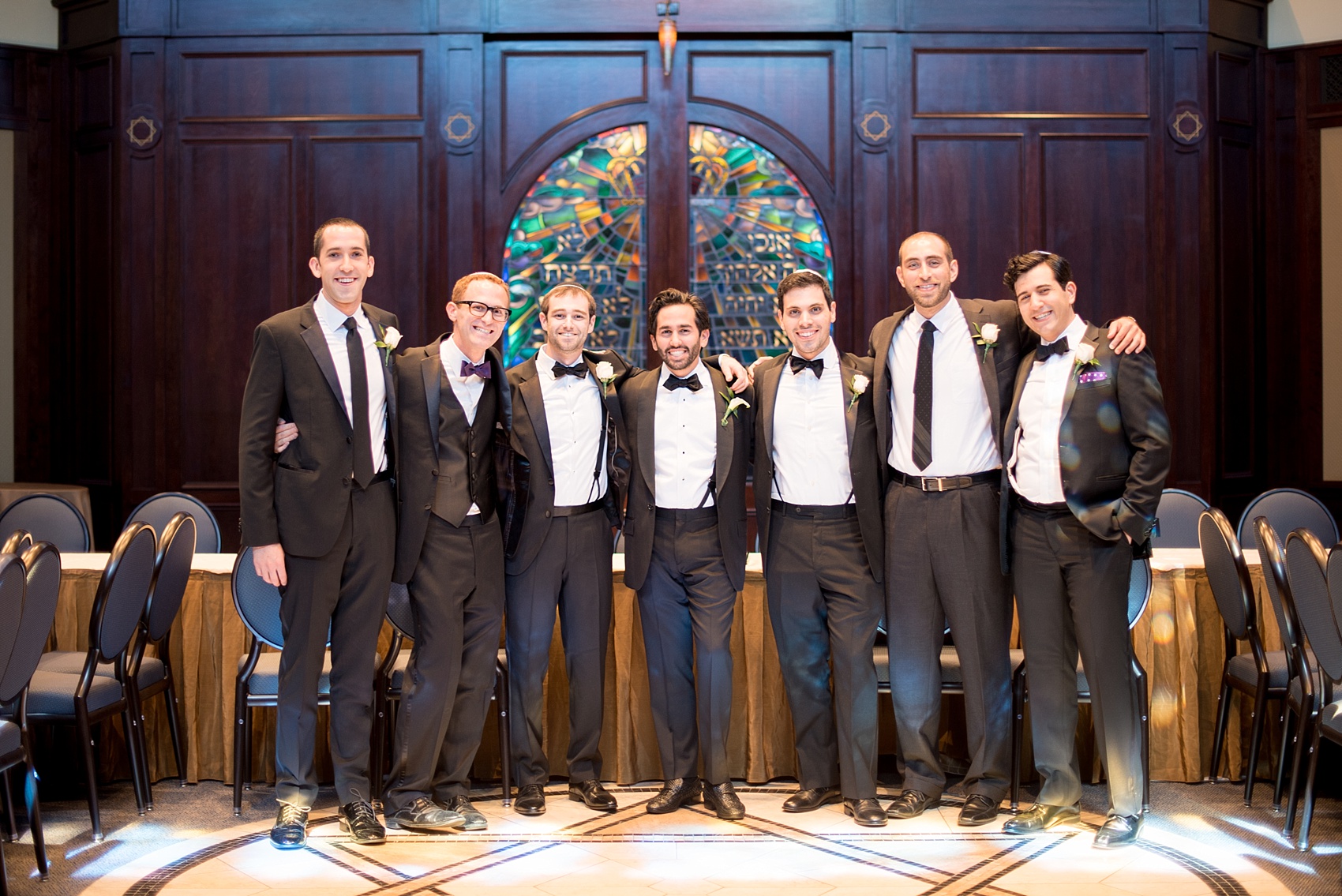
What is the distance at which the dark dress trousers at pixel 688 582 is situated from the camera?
381 centimetres

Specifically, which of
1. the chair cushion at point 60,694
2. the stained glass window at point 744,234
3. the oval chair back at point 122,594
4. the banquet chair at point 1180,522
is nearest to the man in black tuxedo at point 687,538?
the oval chair back at point 122,594

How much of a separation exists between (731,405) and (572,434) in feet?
1.74

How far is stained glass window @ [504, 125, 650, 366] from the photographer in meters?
7.08

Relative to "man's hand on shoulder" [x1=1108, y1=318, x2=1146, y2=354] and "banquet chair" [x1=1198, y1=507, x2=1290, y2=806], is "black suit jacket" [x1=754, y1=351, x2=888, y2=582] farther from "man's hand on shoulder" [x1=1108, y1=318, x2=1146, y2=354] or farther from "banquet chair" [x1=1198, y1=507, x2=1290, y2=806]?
"banquet chair" [x1=1198, y1=507, x2=1290, y2=806]

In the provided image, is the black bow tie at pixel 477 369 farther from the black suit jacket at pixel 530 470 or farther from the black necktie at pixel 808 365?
the black necktie at pixel 808 365

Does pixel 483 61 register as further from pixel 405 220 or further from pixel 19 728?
pixel 19 728

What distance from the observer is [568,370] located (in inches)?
152

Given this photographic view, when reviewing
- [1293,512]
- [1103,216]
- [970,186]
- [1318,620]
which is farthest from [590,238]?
[1318,620]

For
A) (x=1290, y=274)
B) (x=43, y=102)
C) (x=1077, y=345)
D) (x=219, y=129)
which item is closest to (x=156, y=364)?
(x=219, y=129)

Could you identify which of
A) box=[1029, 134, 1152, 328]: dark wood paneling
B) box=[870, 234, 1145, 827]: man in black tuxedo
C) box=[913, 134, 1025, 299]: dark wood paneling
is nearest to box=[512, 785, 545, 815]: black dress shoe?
box=[870, 234, 1145, 827]: man in black tuxedo

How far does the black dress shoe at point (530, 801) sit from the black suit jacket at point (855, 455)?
3.55ft

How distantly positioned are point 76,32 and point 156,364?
2.15 m

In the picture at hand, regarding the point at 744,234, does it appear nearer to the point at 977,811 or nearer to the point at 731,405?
the point at 731,405

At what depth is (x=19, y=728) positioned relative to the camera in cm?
332
